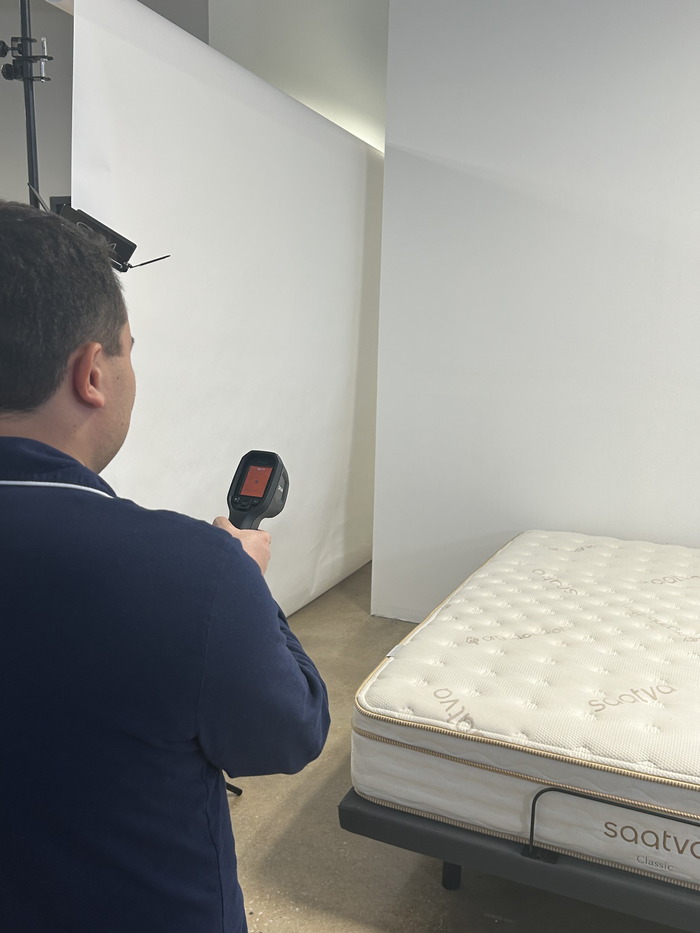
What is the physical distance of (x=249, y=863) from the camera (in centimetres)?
188

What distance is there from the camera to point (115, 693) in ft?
2.19

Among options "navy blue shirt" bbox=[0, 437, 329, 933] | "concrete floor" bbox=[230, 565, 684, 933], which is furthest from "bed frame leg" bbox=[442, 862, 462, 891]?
"navy blue shirt" bbox=[0, 437, 329, 933]

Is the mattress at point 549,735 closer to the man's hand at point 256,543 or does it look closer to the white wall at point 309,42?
the man's hand at point 256,543

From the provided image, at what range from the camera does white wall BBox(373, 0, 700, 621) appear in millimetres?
2777

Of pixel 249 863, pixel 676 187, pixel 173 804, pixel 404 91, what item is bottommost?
pixel 249 863

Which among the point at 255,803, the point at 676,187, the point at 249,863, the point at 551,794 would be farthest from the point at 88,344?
the point at 676,187

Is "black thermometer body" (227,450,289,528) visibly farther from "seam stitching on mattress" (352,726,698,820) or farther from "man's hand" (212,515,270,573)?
"seam stitching on mattress" (352,726,698,820)

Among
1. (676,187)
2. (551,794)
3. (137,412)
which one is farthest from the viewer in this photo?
(676,187)

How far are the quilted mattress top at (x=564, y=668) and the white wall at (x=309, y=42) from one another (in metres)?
2.54

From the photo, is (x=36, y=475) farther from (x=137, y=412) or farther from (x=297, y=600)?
(x=297, y=600)

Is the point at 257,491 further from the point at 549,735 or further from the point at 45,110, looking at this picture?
the point at 45,110

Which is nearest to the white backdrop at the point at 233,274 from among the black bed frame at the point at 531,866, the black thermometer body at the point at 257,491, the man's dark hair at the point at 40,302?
the black thermometer body at the point at 257,491

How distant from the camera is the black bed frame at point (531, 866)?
54.2 inches

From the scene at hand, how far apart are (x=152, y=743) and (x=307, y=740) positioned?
0.16 metres
